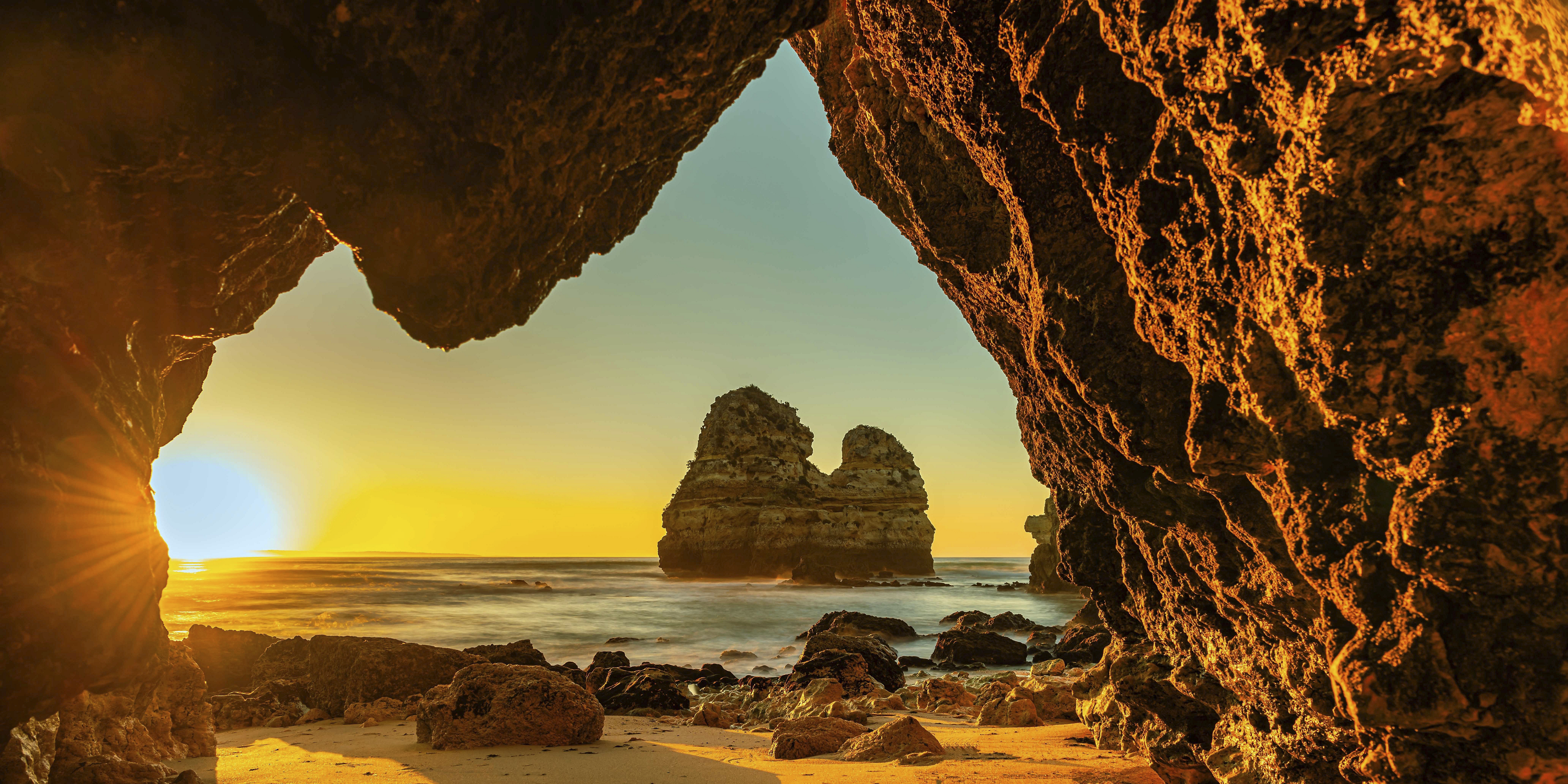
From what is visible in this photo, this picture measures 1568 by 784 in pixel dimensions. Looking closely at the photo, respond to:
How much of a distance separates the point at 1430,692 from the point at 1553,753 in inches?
8.4

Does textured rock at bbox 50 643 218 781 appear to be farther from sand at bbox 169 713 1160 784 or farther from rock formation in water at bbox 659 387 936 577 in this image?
rock formation in water at bbox 659 387 936 577

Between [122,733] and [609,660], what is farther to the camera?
[609,660]

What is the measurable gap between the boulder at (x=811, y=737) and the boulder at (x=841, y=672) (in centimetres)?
259

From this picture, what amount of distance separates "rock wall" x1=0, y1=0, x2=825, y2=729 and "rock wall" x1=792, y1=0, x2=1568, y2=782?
1.15 m

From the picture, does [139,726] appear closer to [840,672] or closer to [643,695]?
[643,695]

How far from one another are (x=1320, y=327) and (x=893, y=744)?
127 inches

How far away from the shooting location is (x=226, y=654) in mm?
7410

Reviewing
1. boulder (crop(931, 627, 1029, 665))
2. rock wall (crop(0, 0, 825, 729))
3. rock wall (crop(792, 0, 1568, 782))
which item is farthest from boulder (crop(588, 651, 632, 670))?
rock wall (crop(792, 0, 1568, 782))

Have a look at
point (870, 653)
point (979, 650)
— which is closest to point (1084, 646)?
point (979, 650)

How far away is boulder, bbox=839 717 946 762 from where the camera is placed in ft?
12.8

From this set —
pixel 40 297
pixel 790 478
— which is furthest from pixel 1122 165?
pixel 790 478

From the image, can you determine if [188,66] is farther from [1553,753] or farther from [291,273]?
[1553,753]

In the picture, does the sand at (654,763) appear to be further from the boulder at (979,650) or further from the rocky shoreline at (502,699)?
the boulder at (979,650)

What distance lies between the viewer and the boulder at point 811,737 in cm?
418
